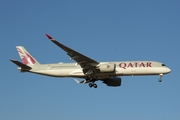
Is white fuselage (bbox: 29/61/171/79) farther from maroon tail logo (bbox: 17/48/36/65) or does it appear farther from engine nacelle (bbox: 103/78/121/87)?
engine nacelle (bbox: 103/78/121/87)

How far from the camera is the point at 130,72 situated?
59.6 m

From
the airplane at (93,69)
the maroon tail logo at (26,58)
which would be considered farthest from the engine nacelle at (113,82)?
the maroon tail logo at (26,58)

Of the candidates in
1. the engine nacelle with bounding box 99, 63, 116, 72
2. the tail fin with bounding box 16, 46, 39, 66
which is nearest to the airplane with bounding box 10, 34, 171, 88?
the engine nacelle with bounding box 99, 63, 116, 72

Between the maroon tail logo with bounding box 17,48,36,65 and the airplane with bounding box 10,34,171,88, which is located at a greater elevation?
the maroon tail logo with bounding box 17,48,36,65

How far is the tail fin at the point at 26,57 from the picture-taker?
6581cm

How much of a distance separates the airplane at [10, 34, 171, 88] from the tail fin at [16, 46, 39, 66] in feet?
5.11

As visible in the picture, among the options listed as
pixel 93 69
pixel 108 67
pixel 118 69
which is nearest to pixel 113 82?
pixel 118 69

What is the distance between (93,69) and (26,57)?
43.3 feet

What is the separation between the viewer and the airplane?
59031 mm

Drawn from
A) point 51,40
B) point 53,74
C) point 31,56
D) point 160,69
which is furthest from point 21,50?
point 160,69

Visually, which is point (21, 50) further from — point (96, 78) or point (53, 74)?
point (96, 78)

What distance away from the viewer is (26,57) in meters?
67.1

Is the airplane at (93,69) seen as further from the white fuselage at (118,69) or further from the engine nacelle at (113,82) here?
the engine nacelle at (113,82)

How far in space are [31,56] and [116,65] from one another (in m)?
15.2
